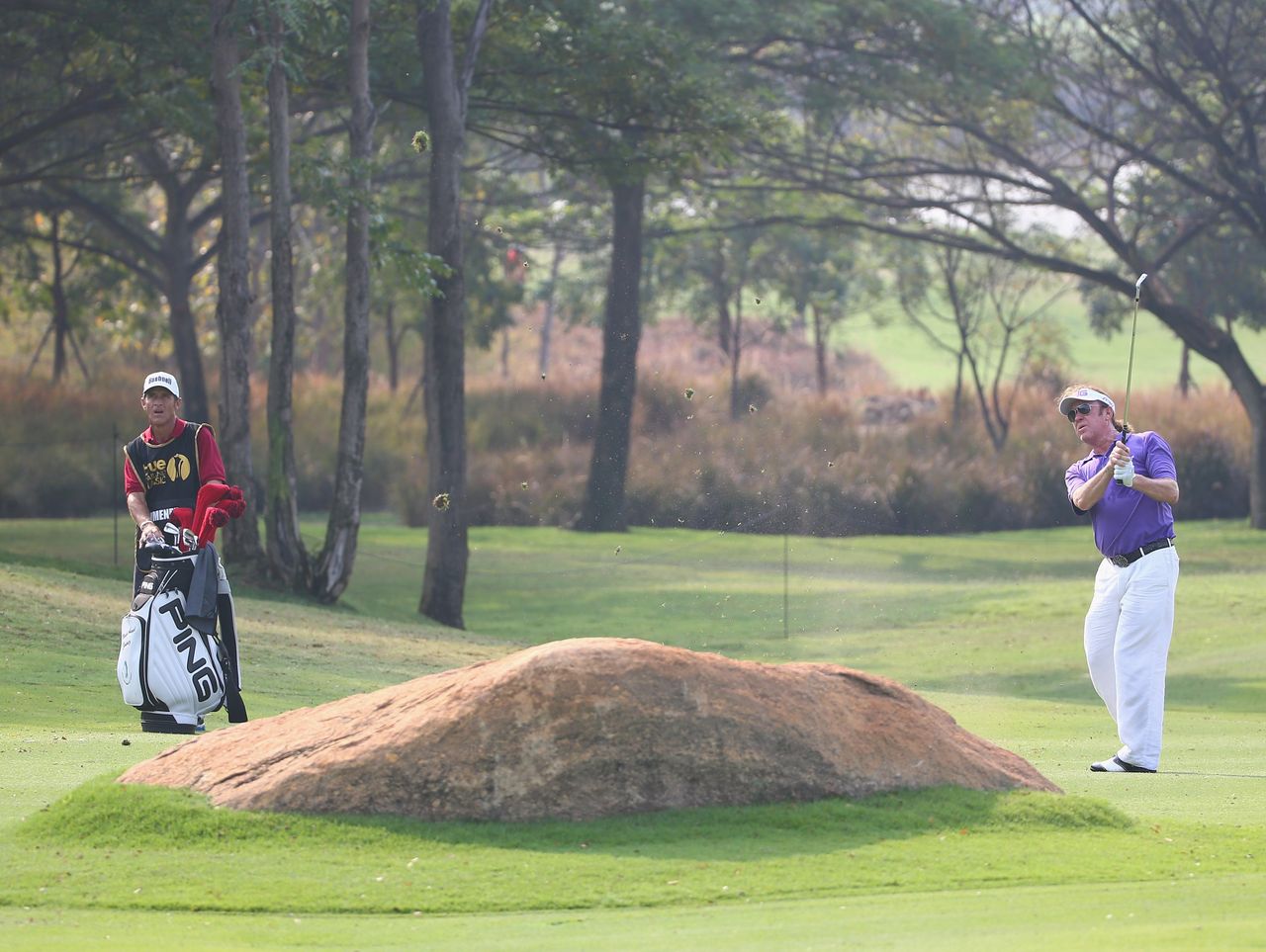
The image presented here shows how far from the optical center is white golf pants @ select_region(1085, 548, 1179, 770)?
35.1 ft

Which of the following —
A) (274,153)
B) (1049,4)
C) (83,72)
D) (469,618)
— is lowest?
(469,618)

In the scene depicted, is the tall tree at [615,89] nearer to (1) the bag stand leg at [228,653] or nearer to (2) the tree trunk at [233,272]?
(2) the tree trunk at [233,272]

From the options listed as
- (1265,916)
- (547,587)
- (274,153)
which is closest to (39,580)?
(274,153)

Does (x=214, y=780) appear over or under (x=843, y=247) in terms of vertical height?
under

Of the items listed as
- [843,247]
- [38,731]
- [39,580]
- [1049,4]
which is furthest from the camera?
[843,247]

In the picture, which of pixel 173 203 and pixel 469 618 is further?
pixel 173 203

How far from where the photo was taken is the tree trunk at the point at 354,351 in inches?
925

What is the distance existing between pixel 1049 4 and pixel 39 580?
2391 cm

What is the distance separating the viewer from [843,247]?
2279 inches

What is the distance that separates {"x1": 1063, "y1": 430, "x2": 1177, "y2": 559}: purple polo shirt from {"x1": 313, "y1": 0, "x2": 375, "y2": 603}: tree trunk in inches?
556

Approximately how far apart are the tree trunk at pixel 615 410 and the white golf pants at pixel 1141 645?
86.4 ft

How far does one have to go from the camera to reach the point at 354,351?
24.2m

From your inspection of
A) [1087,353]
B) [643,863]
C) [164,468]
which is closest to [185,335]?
[164,468]

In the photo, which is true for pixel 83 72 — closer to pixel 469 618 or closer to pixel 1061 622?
pixel 469 618
